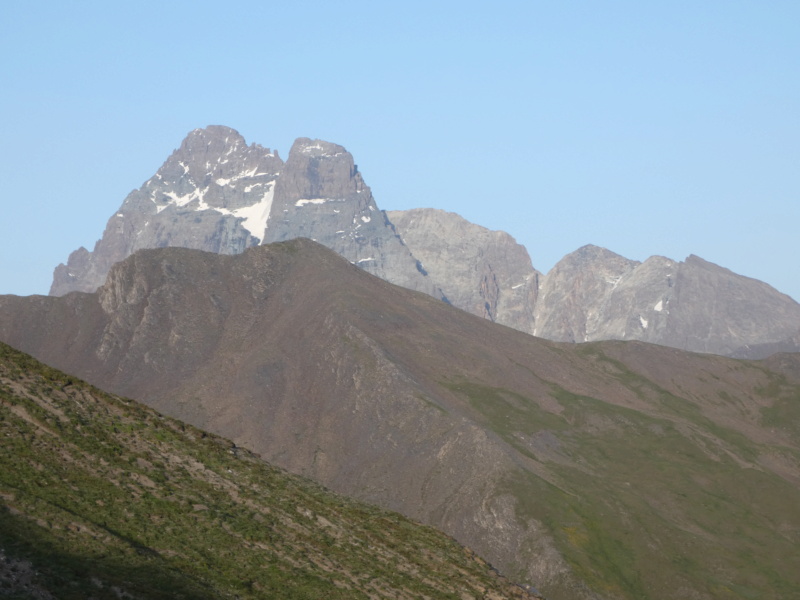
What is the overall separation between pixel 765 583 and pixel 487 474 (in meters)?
50.0

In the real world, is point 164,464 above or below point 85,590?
above

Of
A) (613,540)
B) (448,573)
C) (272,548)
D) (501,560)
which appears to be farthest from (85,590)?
(613,540)

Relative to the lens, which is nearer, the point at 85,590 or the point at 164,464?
the point at 85,590

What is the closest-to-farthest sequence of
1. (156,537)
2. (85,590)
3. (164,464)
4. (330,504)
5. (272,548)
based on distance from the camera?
(85,590)
(156,537)
(272,548)
(164,464)
(330,504)

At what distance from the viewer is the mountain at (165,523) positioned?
53250 millimetres

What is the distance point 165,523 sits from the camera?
206ft

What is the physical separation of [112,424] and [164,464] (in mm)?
4771

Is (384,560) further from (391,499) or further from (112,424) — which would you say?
(391,499)

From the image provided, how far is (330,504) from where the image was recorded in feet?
269

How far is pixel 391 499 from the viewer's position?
7844 inches

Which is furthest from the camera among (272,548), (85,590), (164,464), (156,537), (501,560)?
(501,560)

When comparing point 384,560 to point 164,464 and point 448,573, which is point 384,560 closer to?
point 448,573

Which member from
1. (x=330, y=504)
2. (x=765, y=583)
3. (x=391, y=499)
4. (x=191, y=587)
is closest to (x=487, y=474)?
(x=391, y=499)

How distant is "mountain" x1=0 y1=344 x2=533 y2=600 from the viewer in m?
53.2
